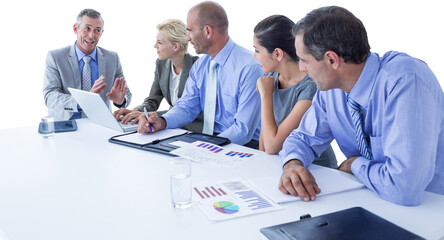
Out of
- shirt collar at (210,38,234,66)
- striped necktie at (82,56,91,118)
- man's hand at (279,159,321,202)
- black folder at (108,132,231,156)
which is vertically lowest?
black folder at (108,132,231,156)

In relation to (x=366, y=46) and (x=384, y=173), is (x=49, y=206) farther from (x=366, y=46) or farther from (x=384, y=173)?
(x=366, y=46)

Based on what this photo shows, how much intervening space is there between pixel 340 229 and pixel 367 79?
619 millimetres

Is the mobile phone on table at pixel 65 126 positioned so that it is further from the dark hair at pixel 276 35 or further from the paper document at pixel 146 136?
the dark hair at pixel 276 35

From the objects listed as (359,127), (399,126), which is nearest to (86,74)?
(359,127)

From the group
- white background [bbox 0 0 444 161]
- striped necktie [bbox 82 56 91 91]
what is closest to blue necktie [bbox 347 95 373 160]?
Answer: white background [bbox 0 0 444 161]

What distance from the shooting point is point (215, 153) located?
1725mm

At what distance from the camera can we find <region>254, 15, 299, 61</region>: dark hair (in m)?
2.06

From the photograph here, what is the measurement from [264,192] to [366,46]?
0.62 meters

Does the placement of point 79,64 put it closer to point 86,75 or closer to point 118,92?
point 86,75

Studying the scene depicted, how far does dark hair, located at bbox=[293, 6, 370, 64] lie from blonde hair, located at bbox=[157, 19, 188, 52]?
6.79ft

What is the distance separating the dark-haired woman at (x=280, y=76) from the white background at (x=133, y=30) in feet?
5.86

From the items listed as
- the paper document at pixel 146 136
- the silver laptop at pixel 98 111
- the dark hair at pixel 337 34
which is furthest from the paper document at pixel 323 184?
the silver laptop at pixel 98 111

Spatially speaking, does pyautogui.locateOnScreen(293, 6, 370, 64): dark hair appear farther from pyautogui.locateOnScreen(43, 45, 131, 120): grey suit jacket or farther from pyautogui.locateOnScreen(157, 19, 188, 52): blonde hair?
pyautogui.locateOnScreen(43, 45, 131, 120): grey suit jacket

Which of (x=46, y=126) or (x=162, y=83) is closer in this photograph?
(x=46, y=126)
